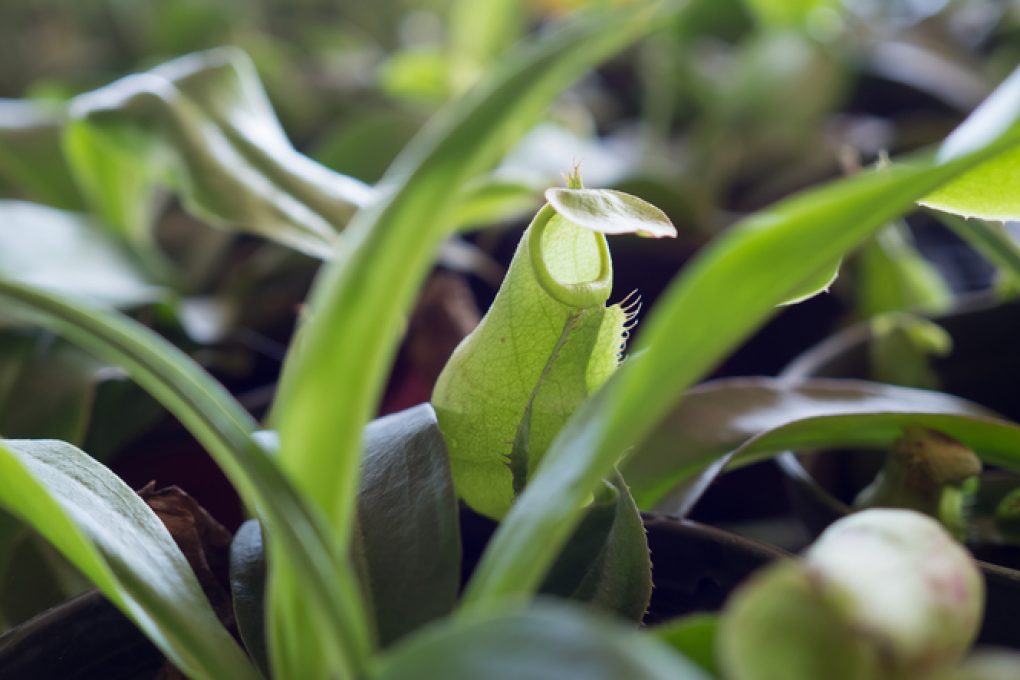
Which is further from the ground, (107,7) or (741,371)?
(107,7)

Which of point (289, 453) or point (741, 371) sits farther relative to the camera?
point (741, 371)

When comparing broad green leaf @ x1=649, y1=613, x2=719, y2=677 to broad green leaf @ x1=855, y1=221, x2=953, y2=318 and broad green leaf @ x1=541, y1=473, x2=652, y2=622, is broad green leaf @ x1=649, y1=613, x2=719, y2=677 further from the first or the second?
broad green leaf @ x1=855, y1=221, x2=953, y2=318

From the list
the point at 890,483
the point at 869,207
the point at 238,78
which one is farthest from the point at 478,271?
the point at 869,207

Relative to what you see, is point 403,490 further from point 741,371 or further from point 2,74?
point 2,74

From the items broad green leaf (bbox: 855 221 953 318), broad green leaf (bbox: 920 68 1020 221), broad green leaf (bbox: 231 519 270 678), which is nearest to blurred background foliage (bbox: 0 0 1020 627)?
broad green leaf (bbox: 855 221 953 318)

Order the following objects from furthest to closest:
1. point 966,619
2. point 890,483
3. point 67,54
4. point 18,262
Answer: point 67,54
point 18,262
point 890,483
point 966,619

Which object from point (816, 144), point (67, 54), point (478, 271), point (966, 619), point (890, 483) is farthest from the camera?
point (67, 54)

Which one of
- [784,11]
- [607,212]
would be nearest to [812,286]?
[607,212]

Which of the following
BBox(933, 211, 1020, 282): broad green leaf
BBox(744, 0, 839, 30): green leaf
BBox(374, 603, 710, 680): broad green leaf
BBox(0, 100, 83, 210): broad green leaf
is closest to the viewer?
BBox(374, 603, 710, 680): broad green leaf
